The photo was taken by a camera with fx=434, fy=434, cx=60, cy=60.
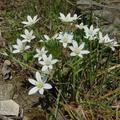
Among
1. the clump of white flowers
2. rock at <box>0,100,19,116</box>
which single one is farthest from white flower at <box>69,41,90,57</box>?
rock at <box>0,100,19,116</box>

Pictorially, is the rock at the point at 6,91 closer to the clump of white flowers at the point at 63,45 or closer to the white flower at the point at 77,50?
the clump of white flowers at the point at 63,45

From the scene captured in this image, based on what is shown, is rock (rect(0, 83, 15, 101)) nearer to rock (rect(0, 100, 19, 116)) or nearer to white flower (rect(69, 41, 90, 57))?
rock (rect(0, 100, 19, 116))

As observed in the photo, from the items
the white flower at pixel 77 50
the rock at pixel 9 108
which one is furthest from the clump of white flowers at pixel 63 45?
the rock at pixel 9 108

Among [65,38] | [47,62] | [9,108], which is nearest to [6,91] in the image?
[9,108]

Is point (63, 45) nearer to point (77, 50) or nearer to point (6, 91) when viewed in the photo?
point (77, 50)

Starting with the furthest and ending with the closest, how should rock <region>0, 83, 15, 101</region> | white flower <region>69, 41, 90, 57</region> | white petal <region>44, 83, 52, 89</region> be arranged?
1. rock <region>0, 83, 15, 101</region>
2. white flower <region>69, 41, 90, 57</region>
3. white petal <region>44, 83, 52, 89</region>
